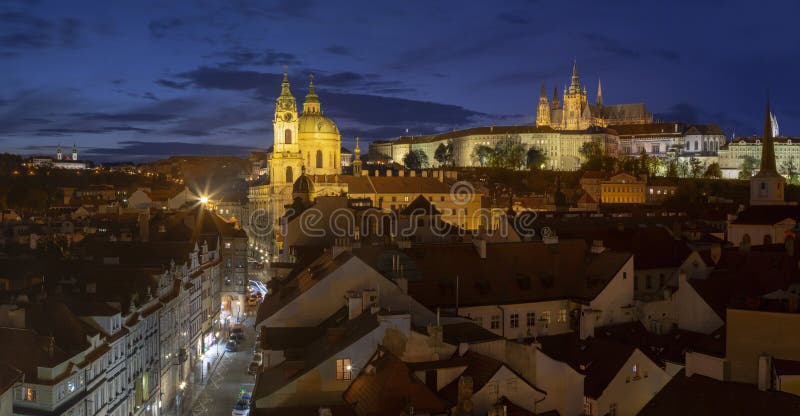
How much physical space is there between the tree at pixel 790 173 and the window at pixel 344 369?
177612 mm

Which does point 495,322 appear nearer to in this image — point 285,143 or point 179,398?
point 179,398

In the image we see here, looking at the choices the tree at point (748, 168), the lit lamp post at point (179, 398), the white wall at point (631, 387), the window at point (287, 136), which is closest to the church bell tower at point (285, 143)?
the window at point (287, 136)

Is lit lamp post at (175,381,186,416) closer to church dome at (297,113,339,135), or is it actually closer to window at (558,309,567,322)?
window at (558,309,567,322)

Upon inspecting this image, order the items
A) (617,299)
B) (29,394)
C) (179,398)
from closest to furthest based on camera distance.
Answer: (29,394), (617,299), (179,398)

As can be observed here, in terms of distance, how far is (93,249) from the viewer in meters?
47.0

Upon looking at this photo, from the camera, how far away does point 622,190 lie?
495 ft

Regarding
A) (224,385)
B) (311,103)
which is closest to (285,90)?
(311,103)

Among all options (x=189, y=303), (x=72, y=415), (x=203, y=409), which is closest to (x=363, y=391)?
(x=72, y=415)

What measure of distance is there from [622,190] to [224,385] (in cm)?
11926

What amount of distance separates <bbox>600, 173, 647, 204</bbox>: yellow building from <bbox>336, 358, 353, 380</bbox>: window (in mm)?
131013

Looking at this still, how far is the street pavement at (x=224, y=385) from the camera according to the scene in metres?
40.3

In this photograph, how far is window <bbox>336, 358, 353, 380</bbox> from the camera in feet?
77.6

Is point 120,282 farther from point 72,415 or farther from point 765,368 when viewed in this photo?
point 765,368

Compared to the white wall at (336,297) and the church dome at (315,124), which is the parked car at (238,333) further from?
the church dome at (315,124)
